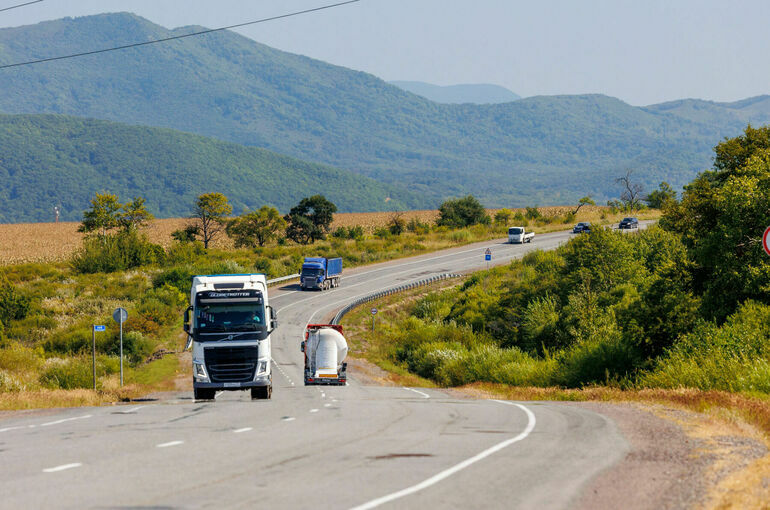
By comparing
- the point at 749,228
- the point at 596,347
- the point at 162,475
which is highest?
the point at 749,228

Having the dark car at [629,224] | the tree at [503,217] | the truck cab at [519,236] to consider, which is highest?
the tree at [503,217]

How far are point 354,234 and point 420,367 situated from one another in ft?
209

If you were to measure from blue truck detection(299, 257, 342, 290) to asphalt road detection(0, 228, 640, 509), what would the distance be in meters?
46.5

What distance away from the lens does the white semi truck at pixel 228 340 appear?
Answer: 72.1ft

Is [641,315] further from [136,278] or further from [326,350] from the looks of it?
[136,278]

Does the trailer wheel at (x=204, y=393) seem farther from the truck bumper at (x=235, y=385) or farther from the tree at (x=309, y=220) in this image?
the tree at (x=309, y=220)

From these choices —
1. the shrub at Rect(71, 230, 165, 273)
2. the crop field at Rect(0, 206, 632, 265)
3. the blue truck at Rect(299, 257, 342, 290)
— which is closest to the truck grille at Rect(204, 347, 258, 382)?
the blue truck at Rect(299, 257, 342, 290)

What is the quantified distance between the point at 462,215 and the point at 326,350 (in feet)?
284

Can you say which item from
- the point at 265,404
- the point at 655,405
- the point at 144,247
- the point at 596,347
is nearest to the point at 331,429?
the point at 265,404

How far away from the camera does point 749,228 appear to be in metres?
27.7

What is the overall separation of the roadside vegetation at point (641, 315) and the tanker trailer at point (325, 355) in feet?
25.7

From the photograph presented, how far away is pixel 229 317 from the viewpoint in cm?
2241

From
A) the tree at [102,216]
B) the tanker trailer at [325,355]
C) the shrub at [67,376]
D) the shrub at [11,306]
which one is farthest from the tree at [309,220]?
the tanker trailer at [325,355]

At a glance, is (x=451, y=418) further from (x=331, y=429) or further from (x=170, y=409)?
(x=170, y=409)
